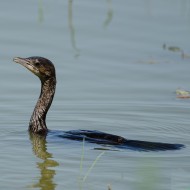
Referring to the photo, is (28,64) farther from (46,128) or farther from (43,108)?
(46,128)

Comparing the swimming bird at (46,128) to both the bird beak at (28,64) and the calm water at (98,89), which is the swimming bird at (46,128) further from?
the calm water at (98,89)

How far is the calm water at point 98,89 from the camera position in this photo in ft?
33.4

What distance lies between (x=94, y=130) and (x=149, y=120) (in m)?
1.17

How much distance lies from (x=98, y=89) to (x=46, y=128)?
2.22 meters

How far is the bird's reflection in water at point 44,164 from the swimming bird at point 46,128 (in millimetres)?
250

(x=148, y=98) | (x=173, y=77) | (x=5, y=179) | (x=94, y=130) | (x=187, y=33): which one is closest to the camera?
(x=5, y=179)

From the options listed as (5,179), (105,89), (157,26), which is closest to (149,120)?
(105,89)

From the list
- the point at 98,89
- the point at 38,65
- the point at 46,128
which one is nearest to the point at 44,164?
the point at 46,128

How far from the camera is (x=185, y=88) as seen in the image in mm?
14969

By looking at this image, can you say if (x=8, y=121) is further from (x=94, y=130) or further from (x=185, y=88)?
(x=185, y=88)

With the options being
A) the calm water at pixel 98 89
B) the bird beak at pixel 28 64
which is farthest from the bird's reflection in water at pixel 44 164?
the bird beak at pixel 28 64

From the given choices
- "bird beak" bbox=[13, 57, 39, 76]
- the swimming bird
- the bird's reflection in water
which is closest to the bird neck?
the swimming bird

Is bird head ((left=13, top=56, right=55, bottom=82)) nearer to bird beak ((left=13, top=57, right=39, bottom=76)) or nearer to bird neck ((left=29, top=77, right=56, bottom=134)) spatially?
bird beak ((left=13, top=57, right=39, bottom=76))

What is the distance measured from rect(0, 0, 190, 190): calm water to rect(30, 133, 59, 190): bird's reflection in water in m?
0.01
